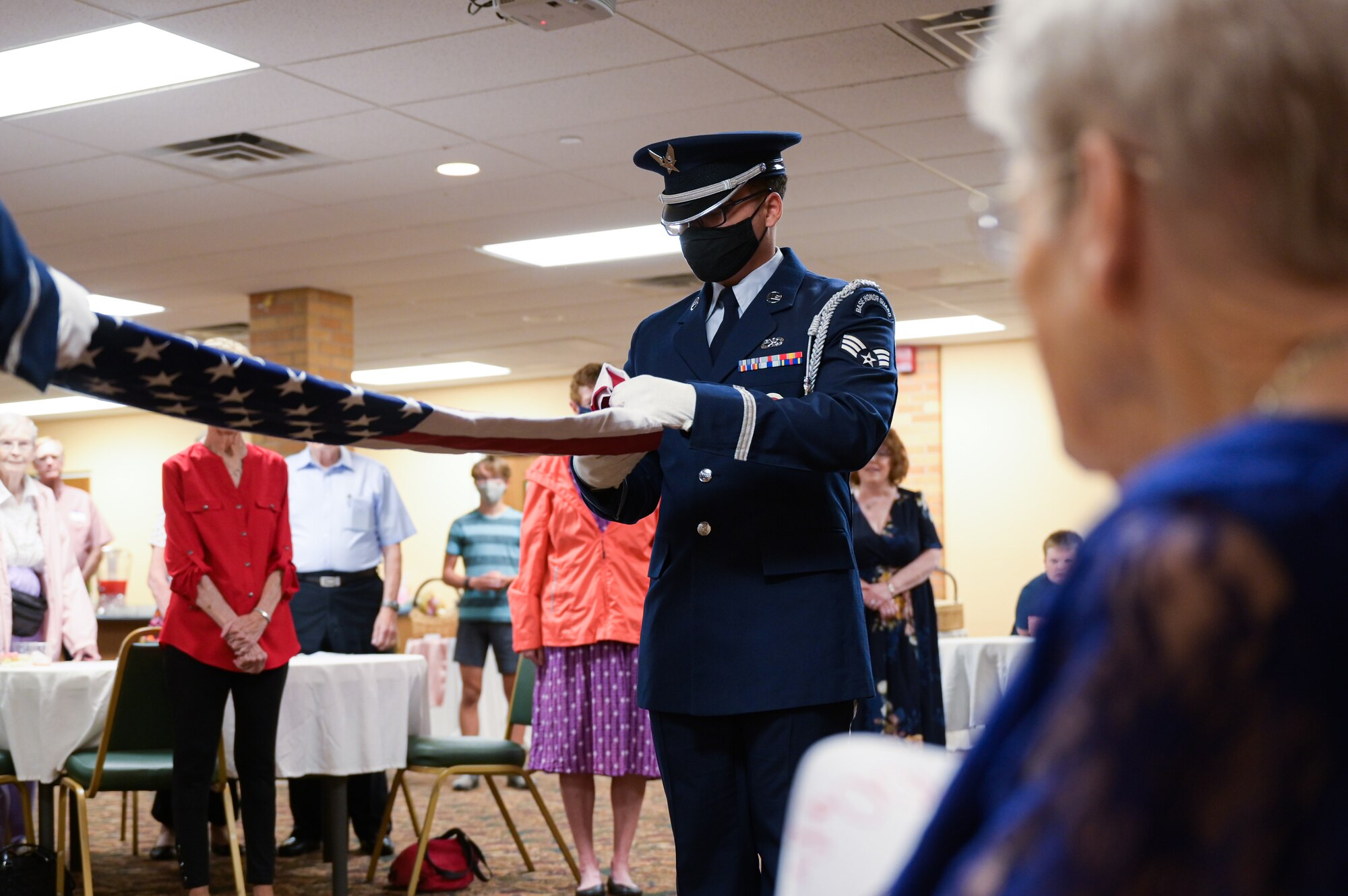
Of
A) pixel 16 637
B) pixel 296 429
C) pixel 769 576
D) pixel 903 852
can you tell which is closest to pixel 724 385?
pixel 769 576

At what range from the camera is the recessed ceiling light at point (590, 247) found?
806cm

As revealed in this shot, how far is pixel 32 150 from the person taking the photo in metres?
6.13

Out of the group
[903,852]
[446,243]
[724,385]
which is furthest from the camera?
[446,243]

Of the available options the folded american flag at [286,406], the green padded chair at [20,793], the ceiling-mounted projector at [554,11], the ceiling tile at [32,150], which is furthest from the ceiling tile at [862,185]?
the folded american flag at [286,406]

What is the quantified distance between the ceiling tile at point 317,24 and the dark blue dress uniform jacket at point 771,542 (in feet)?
9.41

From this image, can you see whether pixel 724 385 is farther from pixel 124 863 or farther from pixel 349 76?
pixel 124 863

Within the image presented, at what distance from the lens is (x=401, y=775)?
16.6ft

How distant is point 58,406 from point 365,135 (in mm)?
11174

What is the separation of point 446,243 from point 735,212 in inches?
242

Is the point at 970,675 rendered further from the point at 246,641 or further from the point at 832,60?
the point at 246,641

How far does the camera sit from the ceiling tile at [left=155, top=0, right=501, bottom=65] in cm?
457

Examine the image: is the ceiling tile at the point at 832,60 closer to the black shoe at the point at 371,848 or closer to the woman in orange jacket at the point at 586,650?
the woman in orange jacket at the point at 586,650

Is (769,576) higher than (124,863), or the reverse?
(769,576)

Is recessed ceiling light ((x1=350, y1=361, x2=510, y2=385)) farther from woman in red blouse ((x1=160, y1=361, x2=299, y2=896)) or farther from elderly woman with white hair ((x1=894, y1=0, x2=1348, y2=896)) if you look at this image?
elderly woman with white hair ((x1=894, y1=0, x2=1348, y2=896))
